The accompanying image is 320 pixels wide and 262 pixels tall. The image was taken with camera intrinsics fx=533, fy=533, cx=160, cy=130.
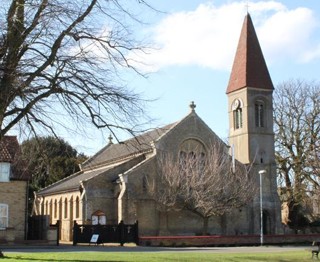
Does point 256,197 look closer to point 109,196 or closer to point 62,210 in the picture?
point 109,196

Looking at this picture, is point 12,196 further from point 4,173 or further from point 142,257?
point 142,257

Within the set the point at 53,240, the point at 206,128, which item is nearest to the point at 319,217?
the point at 206,128

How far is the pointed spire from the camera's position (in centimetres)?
5888

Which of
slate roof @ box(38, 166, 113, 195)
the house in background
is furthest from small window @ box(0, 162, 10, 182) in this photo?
slate roof @ box(38, 166, 113, 195)

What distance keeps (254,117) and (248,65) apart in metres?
5.86

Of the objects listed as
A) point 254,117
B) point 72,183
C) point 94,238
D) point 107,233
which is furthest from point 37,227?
point 254,117

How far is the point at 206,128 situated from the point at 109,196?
11.9 m

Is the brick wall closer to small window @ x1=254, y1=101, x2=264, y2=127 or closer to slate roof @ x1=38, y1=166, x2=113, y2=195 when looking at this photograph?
slate roof @ x1=38, y1=166, x2=113, y2=195

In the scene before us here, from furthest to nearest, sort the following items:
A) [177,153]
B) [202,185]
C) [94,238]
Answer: [177,153] → [202,185] → [94,238]

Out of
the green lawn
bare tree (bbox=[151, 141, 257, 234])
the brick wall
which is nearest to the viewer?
the green lawn

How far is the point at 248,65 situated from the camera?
59.2 meters

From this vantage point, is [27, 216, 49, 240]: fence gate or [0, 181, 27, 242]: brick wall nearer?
[0, 181, 27, 242]: brick wall

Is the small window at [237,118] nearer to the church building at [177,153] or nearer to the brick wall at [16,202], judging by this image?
the church building at [177,153]

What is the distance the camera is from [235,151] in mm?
59406
